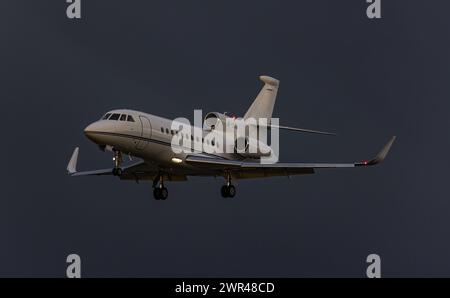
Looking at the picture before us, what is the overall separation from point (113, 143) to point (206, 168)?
5.95m

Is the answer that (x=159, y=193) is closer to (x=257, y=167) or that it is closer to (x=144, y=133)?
(x=257, y=167)

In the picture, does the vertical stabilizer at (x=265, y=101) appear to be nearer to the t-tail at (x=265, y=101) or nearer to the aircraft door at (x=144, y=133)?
the t-tail at (x=265, y=101)

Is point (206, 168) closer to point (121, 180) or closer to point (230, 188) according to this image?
point (230, 188)

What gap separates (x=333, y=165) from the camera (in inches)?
2199

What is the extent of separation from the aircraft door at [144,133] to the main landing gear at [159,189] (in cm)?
497

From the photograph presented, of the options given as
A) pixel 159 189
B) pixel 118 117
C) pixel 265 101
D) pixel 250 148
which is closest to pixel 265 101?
pixel 265 101

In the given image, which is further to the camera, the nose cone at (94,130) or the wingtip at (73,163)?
the wingtip at (73,163)

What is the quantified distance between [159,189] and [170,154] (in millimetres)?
3811

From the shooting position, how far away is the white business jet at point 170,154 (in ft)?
174

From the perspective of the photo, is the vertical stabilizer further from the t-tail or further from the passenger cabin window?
the passenger cabin window

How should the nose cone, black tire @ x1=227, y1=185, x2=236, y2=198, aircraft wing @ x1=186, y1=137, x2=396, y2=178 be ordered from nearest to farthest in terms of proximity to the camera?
the nose cone < aircraft wing @ x1=186, y1=137, x2=396, y2=178 < black tire @ x1=227, y1=185, x2=236, y2=198

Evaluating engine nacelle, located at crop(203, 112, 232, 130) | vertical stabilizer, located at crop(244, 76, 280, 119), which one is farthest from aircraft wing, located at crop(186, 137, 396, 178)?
vertical stabilizer, located at crop(244, 76, 280, 119)

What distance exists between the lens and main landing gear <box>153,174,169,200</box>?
192 ft

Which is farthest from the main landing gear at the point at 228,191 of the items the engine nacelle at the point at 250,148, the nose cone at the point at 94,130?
the nose cone at the point at 94,130
